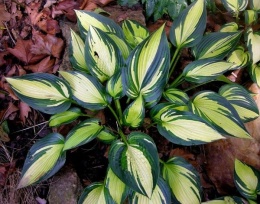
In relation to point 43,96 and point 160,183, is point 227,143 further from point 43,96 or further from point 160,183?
point 43,96

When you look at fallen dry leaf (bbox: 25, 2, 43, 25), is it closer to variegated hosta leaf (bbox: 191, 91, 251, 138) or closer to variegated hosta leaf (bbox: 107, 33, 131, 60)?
variegated hosta leaf (bbox: 107, 33, 131, 60)

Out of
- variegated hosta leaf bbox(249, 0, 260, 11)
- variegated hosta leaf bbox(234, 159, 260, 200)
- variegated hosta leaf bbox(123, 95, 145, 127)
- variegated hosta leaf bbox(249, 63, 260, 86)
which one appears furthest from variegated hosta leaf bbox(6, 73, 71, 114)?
variegated hosta leaf bbox(249, 0, 260, 11)

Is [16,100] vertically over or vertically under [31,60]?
under

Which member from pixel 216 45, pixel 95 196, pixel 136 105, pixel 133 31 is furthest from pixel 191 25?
pixel 95 196

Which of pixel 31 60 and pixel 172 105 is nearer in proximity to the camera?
pixel 172 105

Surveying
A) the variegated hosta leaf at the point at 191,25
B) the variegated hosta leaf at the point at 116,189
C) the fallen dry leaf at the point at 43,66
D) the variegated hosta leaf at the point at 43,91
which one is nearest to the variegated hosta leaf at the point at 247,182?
the variegated hosta leaf at the point at 116,189

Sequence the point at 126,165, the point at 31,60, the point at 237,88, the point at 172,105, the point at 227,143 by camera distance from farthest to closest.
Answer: the point at 31,60
the point at 227,143
the point at 237,88
the point at 172,105
the point at 126,165

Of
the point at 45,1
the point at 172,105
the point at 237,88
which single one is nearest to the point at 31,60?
the point at 45,1
